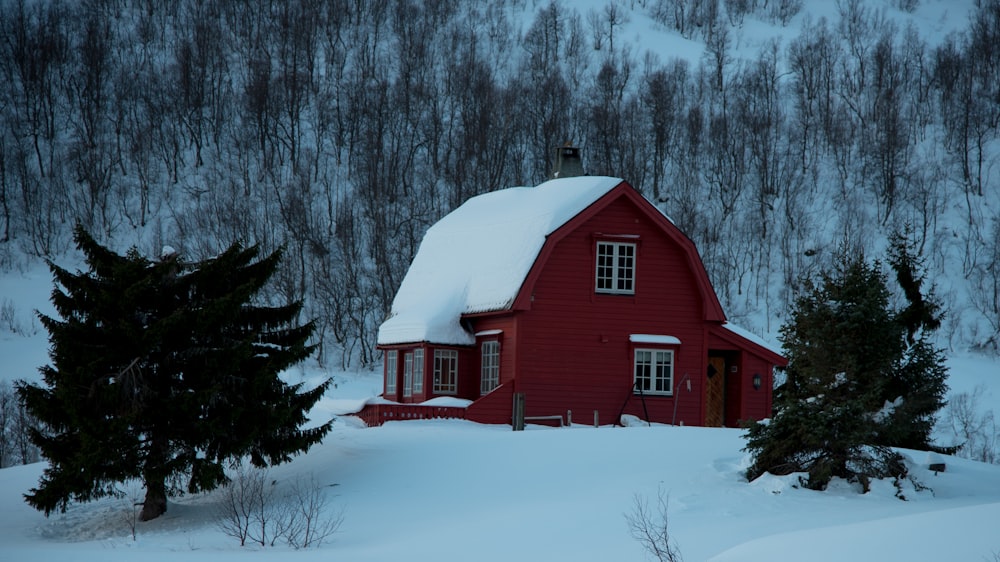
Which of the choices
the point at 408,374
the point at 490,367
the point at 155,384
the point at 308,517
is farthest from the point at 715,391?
the point at 308,517

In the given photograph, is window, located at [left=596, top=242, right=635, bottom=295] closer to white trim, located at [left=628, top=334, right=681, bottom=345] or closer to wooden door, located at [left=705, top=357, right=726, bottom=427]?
white trim, located at [left=628, top=334, right=681, bottom=345]

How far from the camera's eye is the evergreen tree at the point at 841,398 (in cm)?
1534

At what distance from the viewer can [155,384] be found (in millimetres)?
18141

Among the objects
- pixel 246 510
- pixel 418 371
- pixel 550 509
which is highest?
pixel 418 371

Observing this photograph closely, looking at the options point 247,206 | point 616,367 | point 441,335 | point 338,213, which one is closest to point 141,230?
point 247,206

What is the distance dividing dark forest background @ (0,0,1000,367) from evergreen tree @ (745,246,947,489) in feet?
115

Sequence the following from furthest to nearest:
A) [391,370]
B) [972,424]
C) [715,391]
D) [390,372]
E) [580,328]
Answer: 1. [972,424]
2. [390,372]
3. [391,370]
4. [715,391]
5. [580,328]

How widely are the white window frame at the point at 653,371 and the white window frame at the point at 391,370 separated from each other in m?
6.78

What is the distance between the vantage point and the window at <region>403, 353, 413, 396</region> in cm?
2777

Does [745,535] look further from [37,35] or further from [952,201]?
[37,35]

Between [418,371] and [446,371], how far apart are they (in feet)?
2.52

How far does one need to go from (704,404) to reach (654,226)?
15.7 feet

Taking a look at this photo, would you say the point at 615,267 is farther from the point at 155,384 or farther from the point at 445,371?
the point at 155,384

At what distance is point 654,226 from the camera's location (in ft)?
86.3
